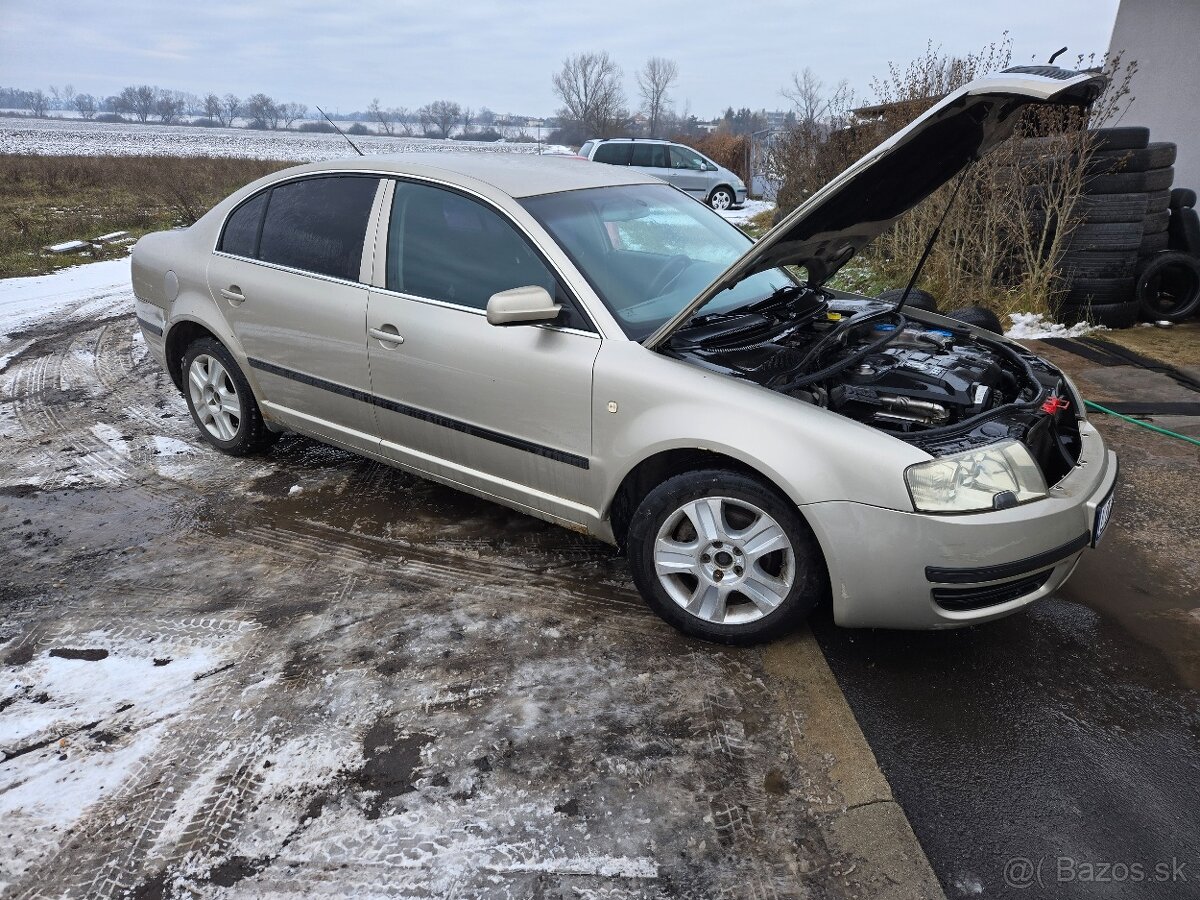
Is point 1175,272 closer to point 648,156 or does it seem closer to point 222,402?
point 222,402

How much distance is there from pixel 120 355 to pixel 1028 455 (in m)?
6.87

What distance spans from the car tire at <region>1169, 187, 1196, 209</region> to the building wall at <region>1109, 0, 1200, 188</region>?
1.22 meters

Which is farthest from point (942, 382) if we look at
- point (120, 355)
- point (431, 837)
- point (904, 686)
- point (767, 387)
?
point (120, 355)

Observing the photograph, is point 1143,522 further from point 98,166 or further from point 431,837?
point 98,166

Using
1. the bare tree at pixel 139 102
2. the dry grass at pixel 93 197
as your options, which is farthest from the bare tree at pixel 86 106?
the dry grass at pixel 93 197

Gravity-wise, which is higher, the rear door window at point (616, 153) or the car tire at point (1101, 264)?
the rear door window at point (616, 153)

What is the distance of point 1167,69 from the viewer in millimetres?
8477

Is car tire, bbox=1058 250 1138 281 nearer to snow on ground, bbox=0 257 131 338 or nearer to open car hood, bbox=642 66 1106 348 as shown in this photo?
open car hood, bbox=642 66 1106 348

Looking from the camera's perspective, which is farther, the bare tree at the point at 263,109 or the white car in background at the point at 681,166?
the bare tree at the point at 263,109

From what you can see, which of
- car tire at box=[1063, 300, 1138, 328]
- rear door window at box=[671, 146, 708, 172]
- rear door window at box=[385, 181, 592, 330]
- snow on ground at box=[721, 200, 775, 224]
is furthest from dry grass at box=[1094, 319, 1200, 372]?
rear door window at box=[671, 146, 708, 172]

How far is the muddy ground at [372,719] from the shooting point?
6.68 feet

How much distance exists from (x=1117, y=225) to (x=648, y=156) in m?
14.0

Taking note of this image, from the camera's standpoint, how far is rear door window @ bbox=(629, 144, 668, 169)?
19.3 metres

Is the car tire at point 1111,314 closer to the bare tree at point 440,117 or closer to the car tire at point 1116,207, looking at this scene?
the car tire at point 1116,207
